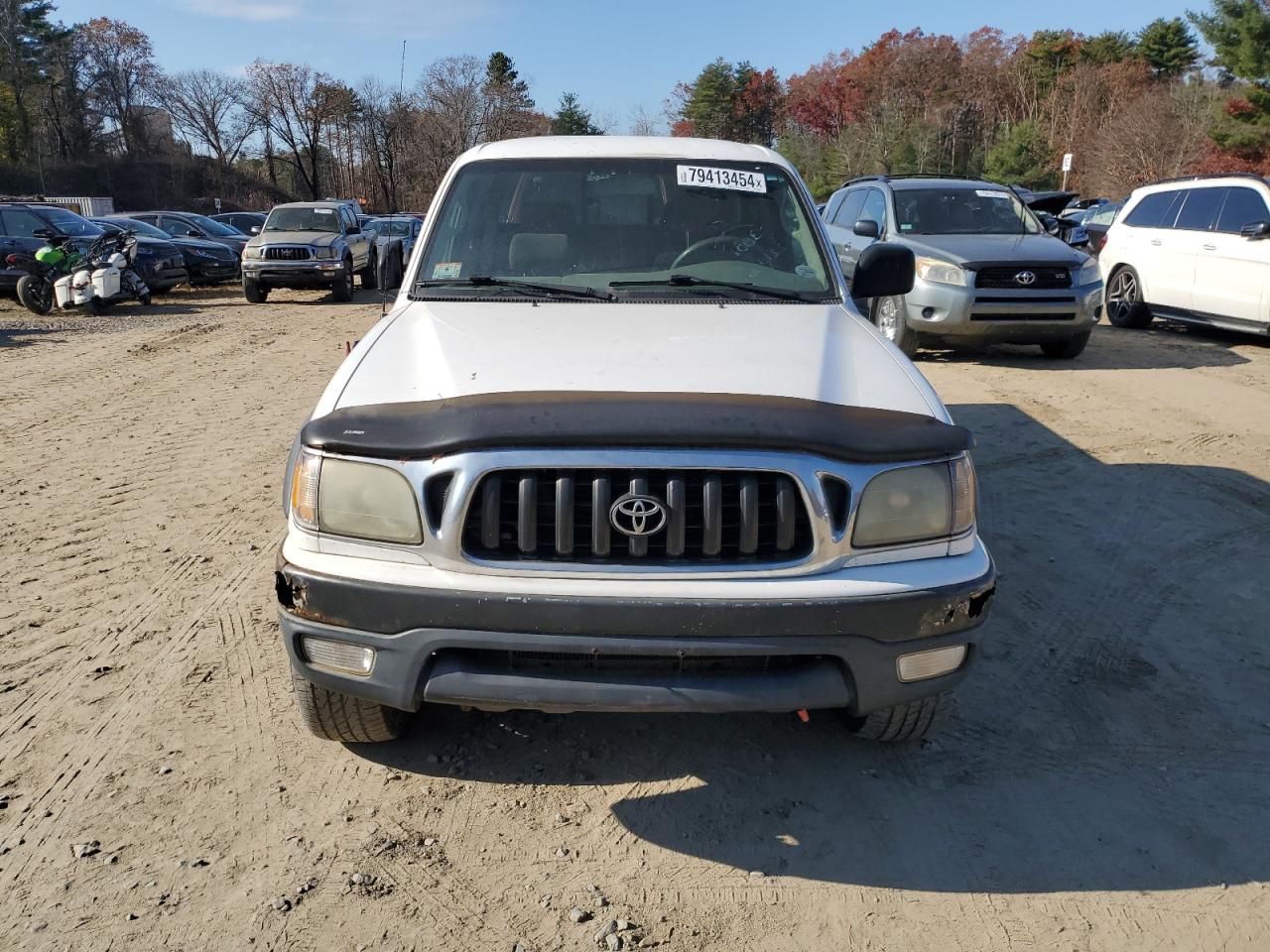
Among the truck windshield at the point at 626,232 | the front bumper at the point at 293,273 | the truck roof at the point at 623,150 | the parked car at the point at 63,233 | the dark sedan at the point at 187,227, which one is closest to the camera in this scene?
the truck windshield at the point at 626,232

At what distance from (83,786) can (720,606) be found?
2064 mm

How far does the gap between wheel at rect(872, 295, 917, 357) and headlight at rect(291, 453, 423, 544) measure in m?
7.71

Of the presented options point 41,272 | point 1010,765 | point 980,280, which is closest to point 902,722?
point 1010,765

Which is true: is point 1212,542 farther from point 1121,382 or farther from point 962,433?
point 1121,382

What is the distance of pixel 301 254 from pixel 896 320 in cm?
1145

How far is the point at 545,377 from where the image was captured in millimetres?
2789

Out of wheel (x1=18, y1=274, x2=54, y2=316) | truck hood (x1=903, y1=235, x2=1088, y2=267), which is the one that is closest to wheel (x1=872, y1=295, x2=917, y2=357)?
truck hood (x1=903, y1=235, x2=1088, y2=267)

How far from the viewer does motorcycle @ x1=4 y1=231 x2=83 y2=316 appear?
14.8 metres

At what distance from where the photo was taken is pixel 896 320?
984 cm

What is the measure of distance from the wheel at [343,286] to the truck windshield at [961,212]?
417 inches

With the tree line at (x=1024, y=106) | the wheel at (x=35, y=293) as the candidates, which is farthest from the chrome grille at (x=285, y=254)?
the tree line at (x=1024, y=106)

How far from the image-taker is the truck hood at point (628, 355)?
2.78 m

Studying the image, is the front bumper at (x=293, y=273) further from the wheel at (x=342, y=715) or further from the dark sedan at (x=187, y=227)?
the wheel at (x=342, y=715)

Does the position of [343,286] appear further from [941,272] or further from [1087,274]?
[1087,274]
